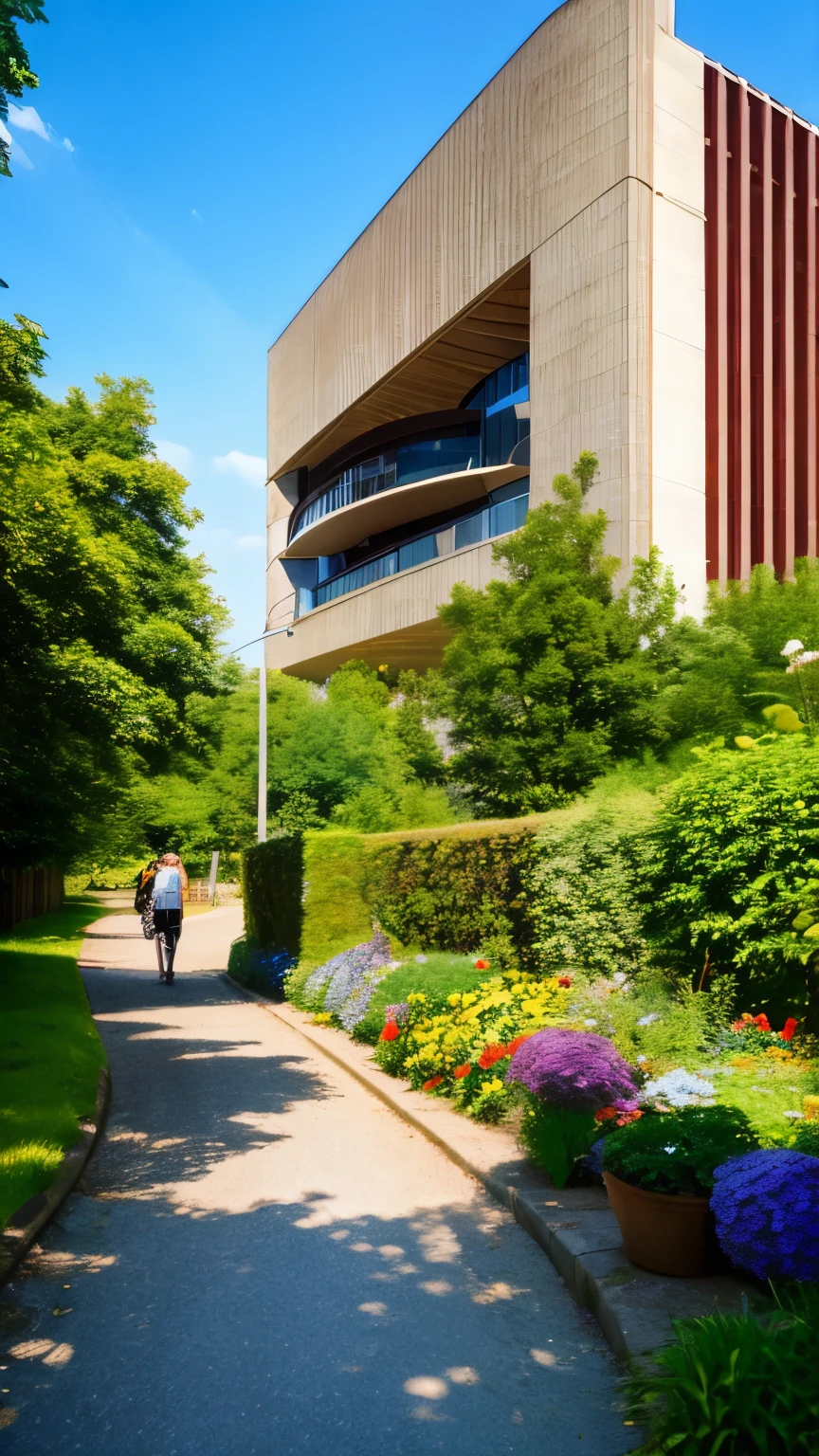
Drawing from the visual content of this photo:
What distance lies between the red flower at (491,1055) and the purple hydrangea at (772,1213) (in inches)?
138

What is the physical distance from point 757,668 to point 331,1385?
16.9 m

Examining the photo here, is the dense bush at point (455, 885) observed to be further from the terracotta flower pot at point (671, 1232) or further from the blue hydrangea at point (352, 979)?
the terracotta flower pot at point (671, 1232)

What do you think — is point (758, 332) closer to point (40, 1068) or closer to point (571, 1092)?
point (40, 1068)

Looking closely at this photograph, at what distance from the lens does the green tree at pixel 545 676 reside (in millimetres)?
18672

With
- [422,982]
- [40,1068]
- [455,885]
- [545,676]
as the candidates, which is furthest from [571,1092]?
[545,676]

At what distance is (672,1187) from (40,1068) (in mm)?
6195

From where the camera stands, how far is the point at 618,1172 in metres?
4.86

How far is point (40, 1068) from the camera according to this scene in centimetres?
909

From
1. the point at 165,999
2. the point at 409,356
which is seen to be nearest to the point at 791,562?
the point at 409,356

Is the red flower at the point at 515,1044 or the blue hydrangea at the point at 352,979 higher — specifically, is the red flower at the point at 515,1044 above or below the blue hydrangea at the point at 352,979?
above

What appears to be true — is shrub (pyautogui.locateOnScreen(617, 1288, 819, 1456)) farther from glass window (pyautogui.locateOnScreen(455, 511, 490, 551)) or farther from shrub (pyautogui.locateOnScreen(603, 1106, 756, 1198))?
glass window (pyautogui.locateOnScreen(455, 511, 490, 551))

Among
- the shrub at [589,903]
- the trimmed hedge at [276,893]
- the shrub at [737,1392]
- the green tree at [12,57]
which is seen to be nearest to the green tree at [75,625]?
the green tree at [12,57]

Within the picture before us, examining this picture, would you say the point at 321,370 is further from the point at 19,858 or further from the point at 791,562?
the point at 19,858

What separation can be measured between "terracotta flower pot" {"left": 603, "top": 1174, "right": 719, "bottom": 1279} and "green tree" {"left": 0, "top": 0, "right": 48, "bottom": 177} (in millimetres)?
6973
